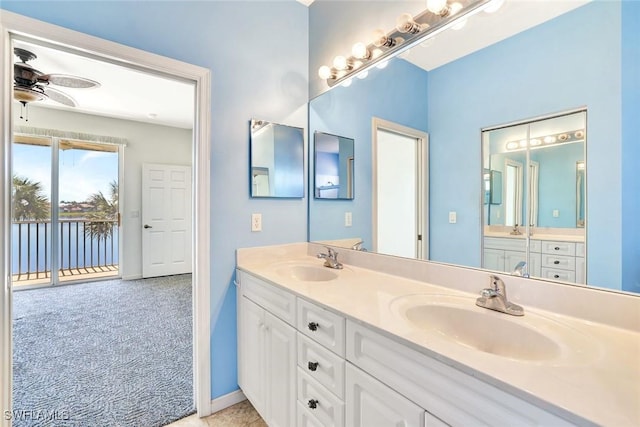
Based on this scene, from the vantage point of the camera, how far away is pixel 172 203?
4.86 meters

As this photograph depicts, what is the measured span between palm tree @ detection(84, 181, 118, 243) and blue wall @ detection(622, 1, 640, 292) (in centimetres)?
560

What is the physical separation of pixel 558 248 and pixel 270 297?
1.20 metres

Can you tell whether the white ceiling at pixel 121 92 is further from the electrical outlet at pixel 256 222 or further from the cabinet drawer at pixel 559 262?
the cabinet drawer at pixel 559 262

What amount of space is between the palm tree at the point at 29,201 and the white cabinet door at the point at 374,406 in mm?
5226

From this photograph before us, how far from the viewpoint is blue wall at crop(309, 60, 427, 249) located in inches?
57.3

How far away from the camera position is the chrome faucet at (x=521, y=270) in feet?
3.35

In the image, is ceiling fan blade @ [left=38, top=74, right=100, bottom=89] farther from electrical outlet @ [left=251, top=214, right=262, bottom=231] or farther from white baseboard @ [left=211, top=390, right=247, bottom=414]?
white baseboard @ [left=211, top=390, right=247, bottom=414]

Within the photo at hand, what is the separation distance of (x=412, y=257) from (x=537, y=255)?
0.51m

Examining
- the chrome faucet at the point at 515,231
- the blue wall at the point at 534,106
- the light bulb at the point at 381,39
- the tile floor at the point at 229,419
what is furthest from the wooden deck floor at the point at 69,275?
the chrome faucet at the point at 515,231

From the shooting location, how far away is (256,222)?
183cm

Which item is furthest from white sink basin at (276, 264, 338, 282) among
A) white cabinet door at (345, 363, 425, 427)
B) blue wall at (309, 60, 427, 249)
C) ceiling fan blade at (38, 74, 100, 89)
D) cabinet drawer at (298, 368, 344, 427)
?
ceiling fan blade at (38, 74, 100, 89)

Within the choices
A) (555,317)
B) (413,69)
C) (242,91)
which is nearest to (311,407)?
(555,317)

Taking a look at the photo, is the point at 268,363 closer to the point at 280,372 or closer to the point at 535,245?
the point at 280,372

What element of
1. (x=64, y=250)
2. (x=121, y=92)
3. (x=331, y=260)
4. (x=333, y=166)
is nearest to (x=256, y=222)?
(x=331, y=260)
